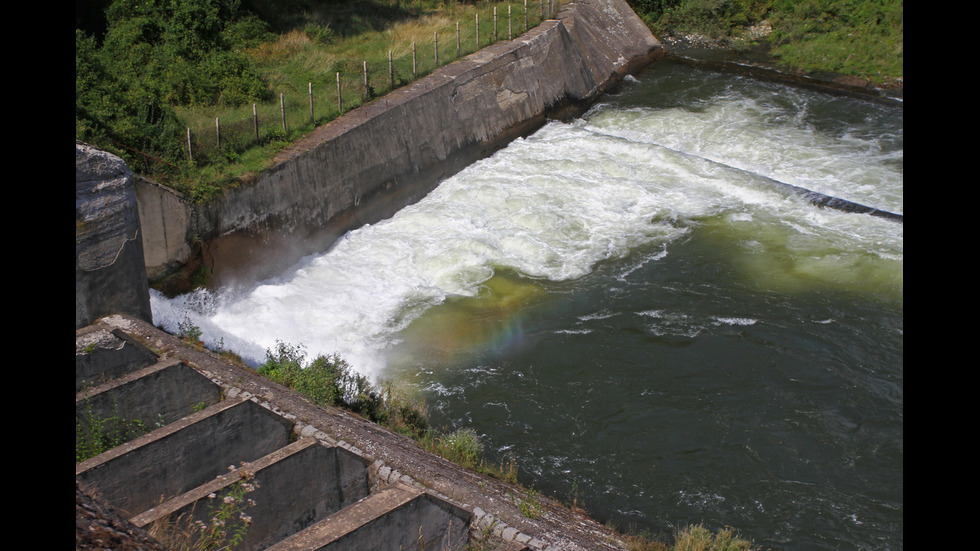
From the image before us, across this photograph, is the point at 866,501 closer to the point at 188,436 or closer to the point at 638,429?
the point at 638,429

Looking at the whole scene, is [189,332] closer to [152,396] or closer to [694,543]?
[152,396]

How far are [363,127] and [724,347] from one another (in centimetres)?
896

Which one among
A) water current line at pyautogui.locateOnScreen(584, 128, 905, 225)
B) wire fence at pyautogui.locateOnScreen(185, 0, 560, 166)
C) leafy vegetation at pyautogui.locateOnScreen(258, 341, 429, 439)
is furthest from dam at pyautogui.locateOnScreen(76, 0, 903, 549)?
wire fence at pyautogui.locateOnScreen(185, 0, 560, 166)

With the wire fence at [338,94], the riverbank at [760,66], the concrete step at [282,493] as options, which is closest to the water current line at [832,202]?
the riverbank at [760,66]

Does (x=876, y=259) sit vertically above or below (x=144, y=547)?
below

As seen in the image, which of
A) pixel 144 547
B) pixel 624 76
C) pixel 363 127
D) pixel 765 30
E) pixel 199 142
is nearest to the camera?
pixel 144 547

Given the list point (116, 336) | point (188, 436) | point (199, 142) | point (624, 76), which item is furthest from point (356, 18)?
point (188, 436)

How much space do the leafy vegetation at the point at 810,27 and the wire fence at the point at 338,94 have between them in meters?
6.97

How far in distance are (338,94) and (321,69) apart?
3.07 metres

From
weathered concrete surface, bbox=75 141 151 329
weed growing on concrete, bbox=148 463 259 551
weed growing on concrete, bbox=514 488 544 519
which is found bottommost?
weed growing on concrete, bbox=514 488 544 519

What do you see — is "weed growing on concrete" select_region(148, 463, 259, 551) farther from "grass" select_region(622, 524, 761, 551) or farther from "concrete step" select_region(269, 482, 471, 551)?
"grass" select_region(622, 524, 761, 551)

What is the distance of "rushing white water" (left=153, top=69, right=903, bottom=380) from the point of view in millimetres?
14297

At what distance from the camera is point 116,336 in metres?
9.88

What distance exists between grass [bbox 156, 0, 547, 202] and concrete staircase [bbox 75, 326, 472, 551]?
542 centimetres
